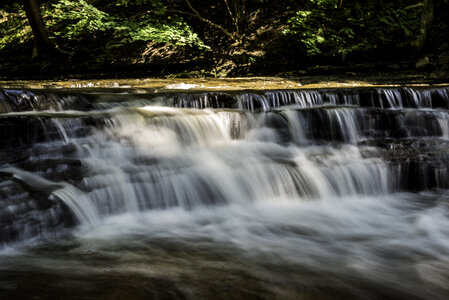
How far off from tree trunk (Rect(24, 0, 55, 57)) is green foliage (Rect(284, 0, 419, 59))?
8.24 m

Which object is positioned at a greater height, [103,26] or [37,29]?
[37,29]

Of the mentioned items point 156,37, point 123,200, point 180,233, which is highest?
point 156,37

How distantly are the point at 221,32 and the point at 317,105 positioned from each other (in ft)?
25.2

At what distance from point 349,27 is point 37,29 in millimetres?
10439

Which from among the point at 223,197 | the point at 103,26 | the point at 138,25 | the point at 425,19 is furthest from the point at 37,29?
the point at 425,19

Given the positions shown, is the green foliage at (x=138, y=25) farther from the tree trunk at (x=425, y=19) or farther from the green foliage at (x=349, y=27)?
the tree trunk at (x=425, y=19)

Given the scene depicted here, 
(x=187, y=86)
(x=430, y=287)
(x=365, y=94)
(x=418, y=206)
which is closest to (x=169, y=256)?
(x=430, y=287)

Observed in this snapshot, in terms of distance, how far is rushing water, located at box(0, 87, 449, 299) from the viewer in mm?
2502

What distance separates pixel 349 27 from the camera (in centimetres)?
1202

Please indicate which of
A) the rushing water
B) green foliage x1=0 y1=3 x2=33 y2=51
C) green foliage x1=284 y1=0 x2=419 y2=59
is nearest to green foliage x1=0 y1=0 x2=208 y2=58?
green foliage x1=0 y1=3 x2=33 y2=51

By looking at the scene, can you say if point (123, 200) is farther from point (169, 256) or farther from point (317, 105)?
point (317, 105)

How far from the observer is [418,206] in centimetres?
446

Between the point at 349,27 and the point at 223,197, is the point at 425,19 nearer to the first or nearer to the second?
the point at 349,27

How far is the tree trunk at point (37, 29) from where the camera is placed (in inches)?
481
